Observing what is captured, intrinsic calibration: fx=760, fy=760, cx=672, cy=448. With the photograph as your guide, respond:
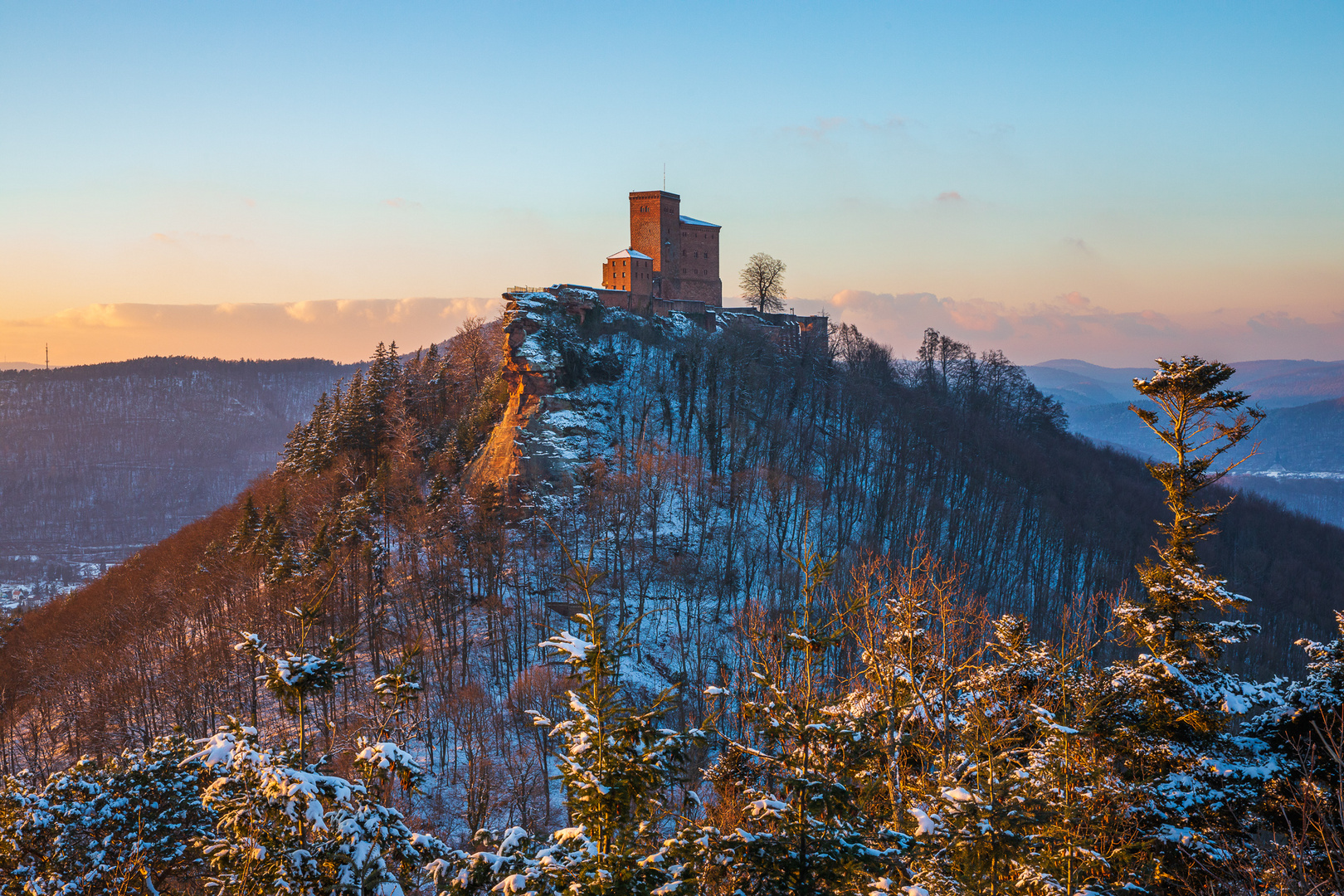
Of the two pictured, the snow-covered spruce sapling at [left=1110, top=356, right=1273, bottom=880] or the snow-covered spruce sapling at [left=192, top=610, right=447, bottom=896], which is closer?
the snow-covered spruce sapling at [left=192, top=610, right=447, bottom=896]

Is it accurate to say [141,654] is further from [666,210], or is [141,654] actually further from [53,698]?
[666,210]

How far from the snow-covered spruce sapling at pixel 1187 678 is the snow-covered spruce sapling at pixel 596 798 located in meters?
8.77

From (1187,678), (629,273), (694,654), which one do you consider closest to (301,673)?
(1187,678)

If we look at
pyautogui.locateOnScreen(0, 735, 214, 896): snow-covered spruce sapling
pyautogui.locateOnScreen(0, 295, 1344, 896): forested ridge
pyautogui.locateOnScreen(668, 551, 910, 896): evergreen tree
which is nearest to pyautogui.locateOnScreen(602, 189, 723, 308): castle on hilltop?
pyautogui.locateOnScreen(0, 295, 1344, 896): forested ridge

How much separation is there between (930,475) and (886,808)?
5741cm

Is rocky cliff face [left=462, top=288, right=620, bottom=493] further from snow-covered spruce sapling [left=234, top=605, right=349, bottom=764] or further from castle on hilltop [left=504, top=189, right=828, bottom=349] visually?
snow-covered spruce sapling [left=234, top=605, right=349, bottom=764]

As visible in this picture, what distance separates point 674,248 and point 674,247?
150 mm

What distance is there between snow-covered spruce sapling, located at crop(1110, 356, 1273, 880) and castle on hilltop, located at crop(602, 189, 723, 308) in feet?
216

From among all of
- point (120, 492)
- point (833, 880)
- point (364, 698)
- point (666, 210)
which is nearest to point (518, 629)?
point (364, 698)

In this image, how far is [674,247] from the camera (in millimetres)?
80375

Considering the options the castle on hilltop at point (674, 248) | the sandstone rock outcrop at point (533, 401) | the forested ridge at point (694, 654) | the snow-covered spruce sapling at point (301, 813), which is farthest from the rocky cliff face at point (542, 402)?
the snow-covered spruce sapling at point (301, 813)

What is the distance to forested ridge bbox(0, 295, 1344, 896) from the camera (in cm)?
869

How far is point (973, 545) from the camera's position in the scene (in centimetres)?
6288

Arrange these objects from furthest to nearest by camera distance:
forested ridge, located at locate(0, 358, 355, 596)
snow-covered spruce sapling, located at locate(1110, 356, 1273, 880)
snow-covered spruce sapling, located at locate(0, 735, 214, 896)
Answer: forested ridge, located at locate(0, 358, 355, 596) < snow-covered spruce sapling, located at locate(0, 735, 214, 896) < snow-covered spruce sapling, located at locate(1110, 356, 1273, 880)
